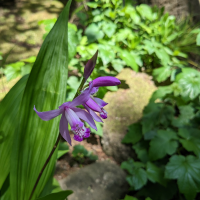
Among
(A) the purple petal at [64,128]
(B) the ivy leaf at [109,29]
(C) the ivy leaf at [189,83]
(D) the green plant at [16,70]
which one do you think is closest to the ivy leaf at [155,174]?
(C) the ivy leaf at [189,83]

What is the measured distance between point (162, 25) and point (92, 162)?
231 cm

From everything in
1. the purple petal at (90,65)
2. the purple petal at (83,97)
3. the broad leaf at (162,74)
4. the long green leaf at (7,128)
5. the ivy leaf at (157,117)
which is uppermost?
the purple petal at (90,65)

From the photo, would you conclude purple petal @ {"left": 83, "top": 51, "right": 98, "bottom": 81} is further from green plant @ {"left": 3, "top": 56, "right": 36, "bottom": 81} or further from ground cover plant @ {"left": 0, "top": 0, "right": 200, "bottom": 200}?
green plant @ {"left": 3, "top": 56, "right": 36, "bottom": 81}

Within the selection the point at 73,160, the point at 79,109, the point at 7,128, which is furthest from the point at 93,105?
the point at 73,160

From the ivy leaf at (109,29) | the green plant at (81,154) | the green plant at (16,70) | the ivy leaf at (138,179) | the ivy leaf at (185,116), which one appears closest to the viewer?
the ivy leaf at (138,179)

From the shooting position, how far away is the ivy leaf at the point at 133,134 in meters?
1.89

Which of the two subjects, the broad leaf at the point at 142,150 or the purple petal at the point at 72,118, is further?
the broad leaf at the point at 142,150

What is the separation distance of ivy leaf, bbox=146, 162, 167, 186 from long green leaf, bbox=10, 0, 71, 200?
0.98m

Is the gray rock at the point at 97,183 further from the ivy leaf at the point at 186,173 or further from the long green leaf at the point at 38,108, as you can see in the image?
the long green leaf at the point at 38,108

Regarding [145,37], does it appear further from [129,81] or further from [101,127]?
[101,127]

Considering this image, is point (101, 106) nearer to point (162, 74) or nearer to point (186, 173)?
point (186, 173)

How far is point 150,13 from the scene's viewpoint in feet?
9.51

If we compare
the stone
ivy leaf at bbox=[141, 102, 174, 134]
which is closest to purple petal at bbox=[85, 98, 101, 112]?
the stone

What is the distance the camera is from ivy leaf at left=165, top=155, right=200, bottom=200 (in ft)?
4.23
